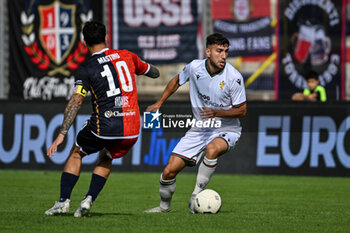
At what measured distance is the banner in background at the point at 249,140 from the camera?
15.6 metres

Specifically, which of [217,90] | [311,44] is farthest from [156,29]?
[217,90]

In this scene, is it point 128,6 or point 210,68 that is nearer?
point 210,68

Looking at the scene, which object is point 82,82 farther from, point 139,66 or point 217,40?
point 217,40

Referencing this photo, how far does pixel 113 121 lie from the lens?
27.9 ft

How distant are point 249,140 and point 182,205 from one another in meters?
5.17

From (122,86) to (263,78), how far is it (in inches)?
427

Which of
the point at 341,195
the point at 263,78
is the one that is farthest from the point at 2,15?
the point at 341,195

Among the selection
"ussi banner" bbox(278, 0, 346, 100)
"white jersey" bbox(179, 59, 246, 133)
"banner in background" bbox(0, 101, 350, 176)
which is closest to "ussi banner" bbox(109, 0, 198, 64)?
"ussi banner" bbox(278, 0, 346, 100)

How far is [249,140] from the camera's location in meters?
15.9

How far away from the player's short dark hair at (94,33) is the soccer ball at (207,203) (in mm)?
2195

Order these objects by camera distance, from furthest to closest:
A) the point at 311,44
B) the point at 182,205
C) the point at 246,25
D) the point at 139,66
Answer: the point at 246,25 < the point at 311,44 < the point at 182,205 < the point at 139,66

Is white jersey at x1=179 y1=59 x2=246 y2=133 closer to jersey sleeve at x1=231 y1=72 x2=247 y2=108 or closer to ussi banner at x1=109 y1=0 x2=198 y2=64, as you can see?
jersey sleeve at x1=231 y1=72 x2=247 y2=108

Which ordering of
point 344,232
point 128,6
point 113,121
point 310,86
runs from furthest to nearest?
1. point 128,6
2. point 310,86
3. point 113,121
4. point 344,232

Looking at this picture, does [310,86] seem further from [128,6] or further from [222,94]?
[222,94]
